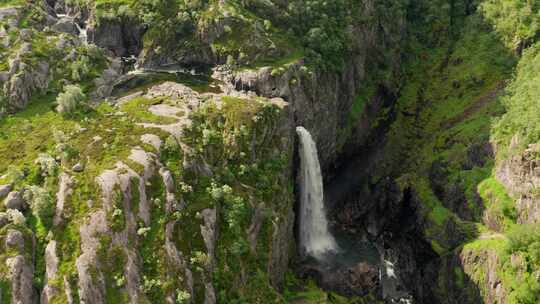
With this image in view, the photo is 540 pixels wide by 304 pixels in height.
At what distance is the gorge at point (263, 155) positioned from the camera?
47812 millimetres

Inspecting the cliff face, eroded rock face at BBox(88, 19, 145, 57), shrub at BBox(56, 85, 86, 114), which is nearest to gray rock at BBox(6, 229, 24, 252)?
the cliff face

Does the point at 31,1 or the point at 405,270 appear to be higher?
the point at 31,1

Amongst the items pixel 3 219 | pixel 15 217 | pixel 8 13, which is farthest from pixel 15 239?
pixel 8 13

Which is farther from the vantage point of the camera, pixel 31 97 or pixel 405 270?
pixel 405 270

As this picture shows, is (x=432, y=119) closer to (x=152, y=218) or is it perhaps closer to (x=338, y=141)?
(x=338, y=141)

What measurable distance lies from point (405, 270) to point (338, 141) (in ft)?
96.4

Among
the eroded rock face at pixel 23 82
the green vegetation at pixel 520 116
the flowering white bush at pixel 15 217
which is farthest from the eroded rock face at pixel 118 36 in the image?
the green vegetation at pixel 520 116

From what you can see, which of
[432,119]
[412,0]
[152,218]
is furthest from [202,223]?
[412,0]

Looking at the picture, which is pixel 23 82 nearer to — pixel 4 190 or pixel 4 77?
pixel 4 77

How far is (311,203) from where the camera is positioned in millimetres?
76875

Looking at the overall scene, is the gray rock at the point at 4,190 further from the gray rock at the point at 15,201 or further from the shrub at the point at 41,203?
the shrub at the point at 41,203

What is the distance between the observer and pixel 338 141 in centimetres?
9156

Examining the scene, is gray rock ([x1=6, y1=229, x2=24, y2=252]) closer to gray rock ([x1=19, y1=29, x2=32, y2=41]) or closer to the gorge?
the gorge

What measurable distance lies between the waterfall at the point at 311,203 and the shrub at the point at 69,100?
117 ft
